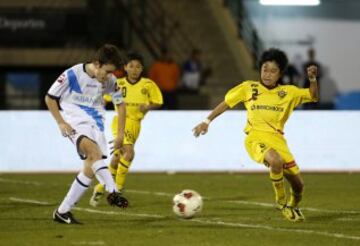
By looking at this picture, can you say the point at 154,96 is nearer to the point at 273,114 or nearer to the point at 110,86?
the point at 273,114

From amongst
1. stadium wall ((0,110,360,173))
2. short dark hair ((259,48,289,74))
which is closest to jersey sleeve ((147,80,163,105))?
short dark hair ((259,48,289,74))

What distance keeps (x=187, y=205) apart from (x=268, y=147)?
1136mm

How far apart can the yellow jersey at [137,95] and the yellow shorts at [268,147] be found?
116 inches

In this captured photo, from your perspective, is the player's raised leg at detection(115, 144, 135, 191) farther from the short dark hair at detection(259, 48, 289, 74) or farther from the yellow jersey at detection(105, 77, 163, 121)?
the short dark hair at detection(259, 48, 289, 74)

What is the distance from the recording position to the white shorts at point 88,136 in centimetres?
1126

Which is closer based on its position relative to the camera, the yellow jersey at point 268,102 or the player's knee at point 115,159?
the yellow jersey at point 268,102

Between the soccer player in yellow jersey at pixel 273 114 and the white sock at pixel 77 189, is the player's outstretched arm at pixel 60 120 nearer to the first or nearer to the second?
the white sock at pixel 77 189

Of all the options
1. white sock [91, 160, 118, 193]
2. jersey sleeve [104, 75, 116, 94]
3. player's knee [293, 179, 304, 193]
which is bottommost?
player's knee [293, 179, 304, 193]

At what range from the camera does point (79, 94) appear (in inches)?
449

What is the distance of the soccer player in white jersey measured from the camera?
1113cm

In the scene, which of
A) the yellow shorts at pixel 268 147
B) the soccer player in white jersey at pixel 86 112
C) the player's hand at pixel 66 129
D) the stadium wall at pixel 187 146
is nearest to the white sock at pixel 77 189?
the soccer player in white jersey at pixel 86 112

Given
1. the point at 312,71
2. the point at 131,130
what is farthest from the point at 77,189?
the point at 131,130

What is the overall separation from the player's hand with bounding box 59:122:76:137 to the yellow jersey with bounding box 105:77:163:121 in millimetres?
3756

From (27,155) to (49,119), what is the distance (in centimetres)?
76
